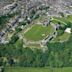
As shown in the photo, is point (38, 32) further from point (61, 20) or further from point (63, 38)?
point (61, 20)

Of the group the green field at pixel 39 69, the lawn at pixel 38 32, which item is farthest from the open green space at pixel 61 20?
the green field at pixel 39 69

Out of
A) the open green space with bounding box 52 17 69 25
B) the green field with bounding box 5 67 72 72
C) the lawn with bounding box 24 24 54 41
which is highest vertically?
the lawn with bounding box 24 24 54 41

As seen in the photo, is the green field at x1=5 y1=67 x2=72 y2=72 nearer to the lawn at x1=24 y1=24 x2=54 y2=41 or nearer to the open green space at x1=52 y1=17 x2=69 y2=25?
the lawn at x1=24 y1=24 x2=54 y2=41

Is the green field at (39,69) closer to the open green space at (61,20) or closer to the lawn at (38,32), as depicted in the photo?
the lawn at (38,32)

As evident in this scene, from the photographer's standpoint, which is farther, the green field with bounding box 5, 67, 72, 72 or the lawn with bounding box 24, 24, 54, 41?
the lawn with bounding box 24, 24, 54, 41

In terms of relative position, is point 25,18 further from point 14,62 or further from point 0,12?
point 14,62

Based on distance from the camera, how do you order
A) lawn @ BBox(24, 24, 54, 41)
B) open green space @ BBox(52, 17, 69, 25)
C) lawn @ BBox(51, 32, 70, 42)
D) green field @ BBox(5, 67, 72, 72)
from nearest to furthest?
1. green field @ BBox(5, 67, 72, 72)
2. lawn @ BBox(51, 32, 70, 42)
3. lawn @ BBox(24, 24, 54, 41)
4. open green space @ BBox(52, 17, 69, 25)

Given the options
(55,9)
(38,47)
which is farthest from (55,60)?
(55,9)

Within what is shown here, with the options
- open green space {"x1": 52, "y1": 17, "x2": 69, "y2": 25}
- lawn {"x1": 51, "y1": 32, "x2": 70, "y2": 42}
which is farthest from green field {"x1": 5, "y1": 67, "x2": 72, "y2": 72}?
open green space {"x1": 52, "y1": 17, "x2": 69, "y2": 25}
